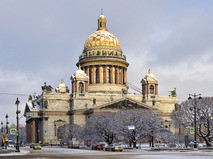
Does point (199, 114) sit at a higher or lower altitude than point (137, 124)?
higher

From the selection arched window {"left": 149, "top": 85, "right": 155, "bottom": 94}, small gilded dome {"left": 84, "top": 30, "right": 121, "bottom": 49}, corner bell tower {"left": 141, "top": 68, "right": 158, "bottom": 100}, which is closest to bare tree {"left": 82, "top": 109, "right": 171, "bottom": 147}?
corner bell tower {"left": 141, "top": 68, "right": 158, "bottom": 100}

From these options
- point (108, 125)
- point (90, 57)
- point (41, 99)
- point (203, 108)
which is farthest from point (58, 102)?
point (203, 108)

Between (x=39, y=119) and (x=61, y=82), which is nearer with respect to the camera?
(x=39, y=119)

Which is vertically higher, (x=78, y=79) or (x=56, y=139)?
(x=78, y=79)

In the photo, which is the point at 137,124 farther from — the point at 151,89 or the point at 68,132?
the point at 151,89

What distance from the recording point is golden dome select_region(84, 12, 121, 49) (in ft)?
505

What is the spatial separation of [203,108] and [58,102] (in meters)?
55.1

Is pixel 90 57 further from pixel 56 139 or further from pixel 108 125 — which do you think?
pixel 108 125

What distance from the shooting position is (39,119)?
5699 inches

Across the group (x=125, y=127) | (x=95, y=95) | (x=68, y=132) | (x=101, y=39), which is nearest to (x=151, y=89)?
(x=95, y=95)

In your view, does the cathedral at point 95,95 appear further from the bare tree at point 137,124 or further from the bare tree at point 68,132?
the bare tree at point 137,124

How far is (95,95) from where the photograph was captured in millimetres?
142625

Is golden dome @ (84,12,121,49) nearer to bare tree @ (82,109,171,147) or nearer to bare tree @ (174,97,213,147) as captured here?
bare tree @ (82,109,171,147)

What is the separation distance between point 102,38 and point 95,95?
68.2ft
